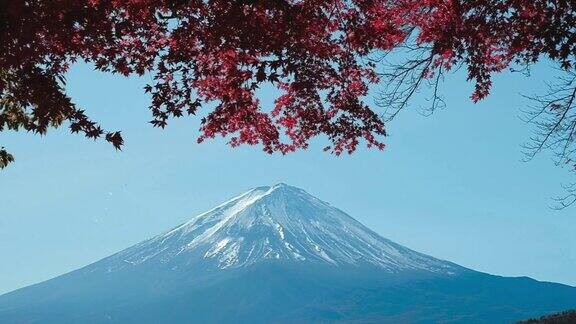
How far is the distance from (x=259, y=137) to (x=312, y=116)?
3.20 ft

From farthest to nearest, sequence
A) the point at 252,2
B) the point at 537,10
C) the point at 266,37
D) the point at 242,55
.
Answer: the point at 537,10, the point at 242,55, the point at 266,37, the point at 252,2

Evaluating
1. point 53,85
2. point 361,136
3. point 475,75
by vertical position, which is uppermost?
point 475,75

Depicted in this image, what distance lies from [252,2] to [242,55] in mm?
1424

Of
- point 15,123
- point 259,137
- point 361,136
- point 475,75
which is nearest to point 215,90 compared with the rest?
point 259,137

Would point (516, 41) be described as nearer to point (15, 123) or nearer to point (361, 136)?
point (361, 136)

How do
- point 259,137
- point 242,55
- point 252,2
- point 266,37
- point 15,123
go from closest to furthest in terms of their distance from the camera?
1. point 252,2
2. point 266,37
3. point 242,55
4. point 15,123
5. point 259,137

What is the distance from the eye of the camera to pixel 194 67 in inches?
409

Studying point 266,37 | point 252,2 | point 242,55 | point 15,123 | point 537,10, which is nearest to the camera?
point 252,2

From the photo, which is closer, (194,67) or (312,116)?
(194,67)

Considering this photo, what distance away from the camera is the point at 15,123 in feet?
38.5

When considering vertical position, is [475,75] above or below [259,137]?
above

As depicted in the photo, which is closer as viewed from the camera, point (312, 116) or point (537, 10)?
point (537, 10)

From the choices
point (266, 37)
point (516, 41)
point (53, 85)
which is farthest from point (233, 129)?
point (516, 41)

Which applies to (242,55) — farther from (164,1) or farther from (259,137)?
(259,137)
